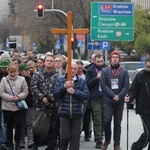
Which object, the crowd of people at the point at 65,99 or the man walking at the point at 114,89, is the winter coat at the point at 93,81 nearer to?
the crowd of people at the point at 65,99

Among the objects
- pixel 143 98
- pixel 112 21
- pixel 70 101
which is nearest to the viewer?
pixel 70 101

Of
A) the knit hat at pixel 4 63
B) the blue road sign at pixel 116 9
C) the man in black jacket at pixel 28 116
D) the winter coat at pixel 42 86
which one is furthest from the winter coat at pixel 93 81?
the blue road sign at pixel 116 9

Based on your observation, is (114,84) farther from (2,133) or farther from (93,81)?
(2,133)

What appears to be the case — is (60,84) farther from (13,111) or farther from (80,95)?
(13,111)

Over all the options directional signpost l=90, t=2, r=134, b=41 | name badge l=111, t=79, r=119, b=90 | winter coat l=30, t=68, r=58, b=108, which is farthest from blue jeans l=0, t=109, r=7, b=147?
directional signpost l=90, t=2, r=134, b=41

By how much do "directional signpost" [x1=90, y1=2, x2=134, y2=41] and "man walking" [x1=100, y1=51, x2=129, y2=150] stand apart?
12.5 m

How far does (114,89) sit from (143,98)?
121 cm

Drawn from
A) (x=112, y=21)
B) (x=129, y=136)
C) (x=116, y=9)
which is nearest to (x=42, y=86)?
(x=129, y=136)

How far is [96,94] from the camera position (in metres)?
12.9

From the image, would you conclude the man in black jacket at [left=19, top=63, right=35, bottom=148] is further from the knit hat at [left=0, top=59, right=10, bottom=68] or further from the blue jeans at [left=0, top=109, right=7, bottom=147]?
the blue jeans at [left=0, top=109, right=7, bottom=147]

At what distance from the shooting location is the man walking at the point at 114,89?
11.8 m

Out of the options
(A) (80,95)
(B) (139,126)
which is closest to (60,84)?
(A) (80,95)

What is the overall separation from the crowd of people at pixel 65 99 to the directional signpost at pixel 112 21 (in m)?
11.5

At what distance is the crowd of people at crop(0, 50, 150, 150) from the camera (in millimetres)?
10297
